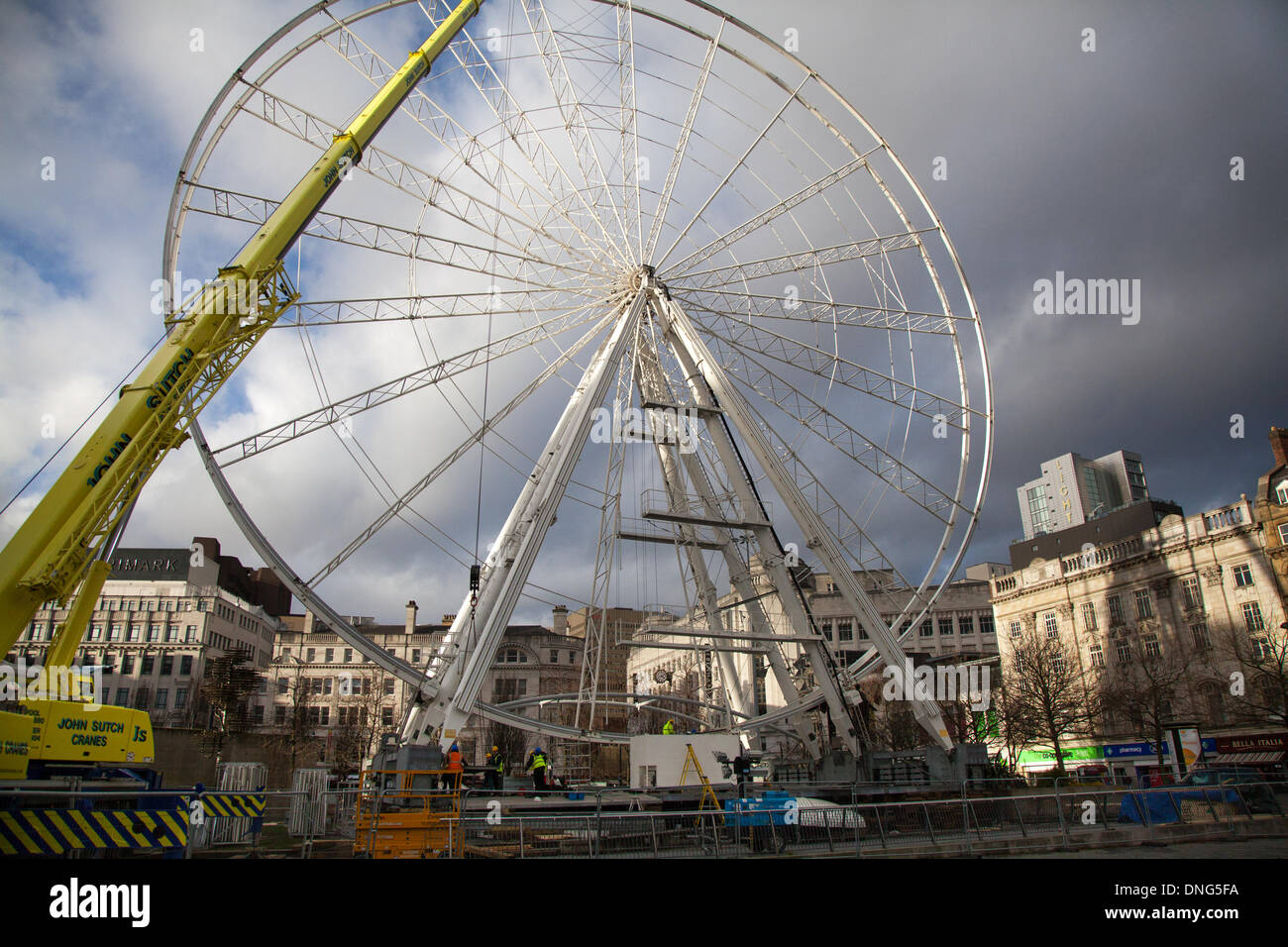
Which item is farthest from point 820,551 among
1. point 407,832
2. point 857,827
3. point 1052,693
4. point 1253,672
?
point 1253,672

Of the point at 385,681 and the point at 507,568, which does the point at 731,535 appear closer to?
the point at 507,568

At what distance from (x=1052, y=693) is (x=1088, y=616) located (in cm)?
1390

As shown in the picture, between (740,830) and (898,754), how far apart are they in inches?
375

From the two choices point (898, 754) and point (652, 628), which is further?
point (898, 754)

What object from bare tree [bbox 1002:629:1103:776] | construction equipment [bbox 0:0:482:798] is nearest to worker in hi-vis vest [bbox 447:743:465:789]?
construction equipment [bbox 0:0:482:798]

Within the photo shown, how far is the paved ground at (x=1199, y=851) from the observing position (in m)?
14.9

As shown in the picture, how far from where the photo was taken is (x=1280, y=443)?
4869cm

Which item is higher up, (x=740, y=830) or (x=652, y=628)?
(x=652, y=628)

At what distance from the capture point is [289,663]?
86.2 m

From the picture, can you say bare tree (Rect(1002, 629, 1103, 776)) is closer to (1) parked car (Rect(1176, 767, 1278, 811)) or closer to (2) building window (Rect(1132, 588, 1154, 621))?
(2) building window (Rect(1132, 588, 1154, 621))

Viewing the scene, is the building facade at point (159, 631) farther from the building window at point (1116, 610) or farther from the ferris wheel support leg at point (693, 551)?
the building window at point (1116, 610)

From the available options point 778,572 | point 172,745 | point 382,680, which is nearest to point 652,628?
point 778,572

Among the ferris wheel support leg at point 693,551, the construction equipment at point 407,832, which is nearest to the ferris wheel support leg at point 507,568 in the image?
the ferris wheel support leg at point 693,551
